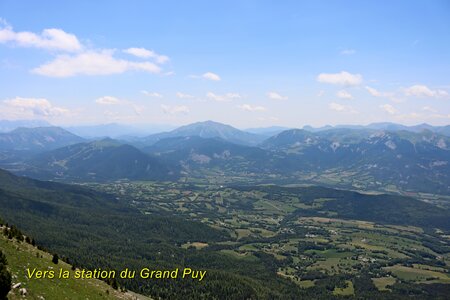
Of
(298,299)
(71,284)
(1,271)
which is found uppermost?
(1,271)

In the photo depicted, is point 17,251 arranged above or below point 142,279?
above

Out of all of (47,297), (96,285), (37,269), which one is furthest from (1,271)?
(96,285)

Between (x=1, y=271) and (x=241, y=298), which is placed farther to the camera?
(x=241, y=298)

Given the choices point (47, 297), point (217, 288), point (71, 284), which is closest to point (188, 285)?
point (217, 288)

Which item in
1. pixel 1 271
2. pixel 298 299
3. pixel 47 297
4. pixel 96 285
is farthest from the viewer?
pixel 298 299

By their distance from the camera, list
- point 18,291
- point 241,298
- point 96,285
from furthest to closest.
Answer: point 241,298 → point 96,285 → point 18,291

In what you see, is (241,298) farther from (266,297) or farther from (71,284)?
(71,284)
